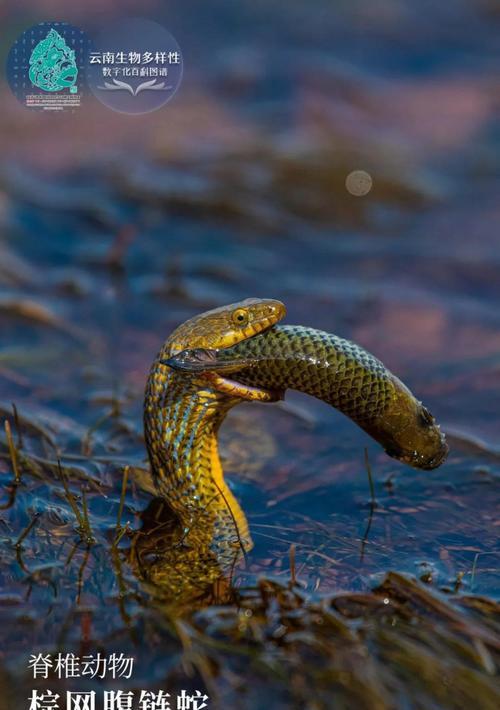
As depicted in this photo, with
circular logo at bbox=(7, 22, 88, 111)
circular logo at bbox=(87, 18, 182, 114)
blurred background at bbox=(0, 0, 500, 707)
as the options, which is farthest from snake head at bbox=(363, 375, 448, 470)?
circular logo at bbox=(87, 18, 182, 114)

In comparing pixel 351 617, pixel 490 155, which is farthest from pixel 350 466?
pixel 490 155

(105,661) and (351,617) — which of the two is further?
(351,617)

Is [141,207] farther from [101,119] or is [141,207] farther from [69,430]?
[69,430]

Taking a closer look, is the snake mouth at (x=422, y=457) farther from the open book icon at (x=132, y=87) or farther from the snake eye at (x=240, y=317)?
the open book icon at (x=132, y=87)

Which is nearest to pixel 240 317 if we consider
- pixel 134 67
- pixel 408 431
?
pixel 408 431

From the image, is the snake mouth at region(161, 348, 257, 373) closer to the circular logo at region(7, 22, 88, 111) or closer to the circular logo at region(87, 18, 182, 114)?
the circular logo at region(7, 22, 88, 111)

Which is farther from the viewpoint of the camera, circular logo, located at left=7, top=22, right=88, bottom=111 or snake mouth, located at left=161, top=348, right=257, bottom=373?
circular logo, located at left=7, top=22, right=88, bottom=111

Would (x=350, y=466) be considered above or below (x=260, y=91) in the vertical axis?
below
